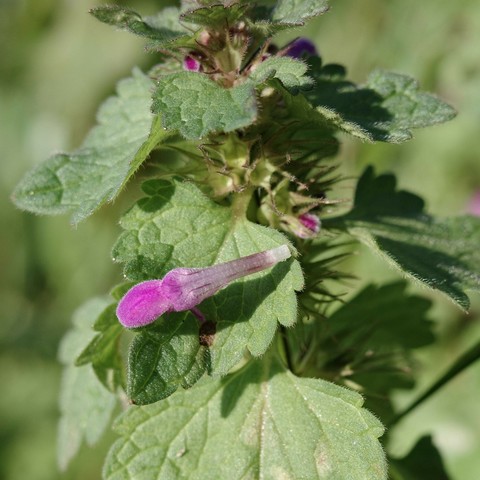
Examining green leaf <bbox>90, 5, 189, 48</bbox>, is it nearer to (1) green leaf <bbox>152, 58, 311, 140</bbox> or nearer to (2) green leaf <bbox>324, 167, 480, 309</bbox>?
(1) green leaf <bbox>152, 58, 311, 140</bbox>

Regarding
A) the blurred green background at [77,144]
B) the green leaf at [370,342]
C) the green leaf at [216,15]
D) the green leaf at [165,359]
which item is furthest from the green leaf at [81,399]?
the blurred green background at [77,144]

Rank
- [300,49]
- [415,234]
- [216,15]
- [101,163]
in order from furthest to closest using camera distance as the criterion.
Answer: [415,234], [300,49], [101,163], [216,15]

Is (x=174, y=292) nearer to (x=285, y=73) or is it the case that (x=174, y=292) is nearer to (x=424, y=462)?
(x=285, y=73)

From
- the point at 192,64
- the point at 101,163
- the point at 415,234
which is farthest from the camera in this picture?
the point at 415,234

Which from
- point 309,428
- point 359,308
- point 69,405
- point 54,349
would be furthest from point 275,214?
point 54,349

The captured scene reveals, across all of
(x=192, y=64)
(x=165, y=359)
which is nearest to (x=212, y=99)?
(x=192, y=64)

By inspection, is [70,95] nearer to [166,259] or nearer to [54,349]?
[54,349]

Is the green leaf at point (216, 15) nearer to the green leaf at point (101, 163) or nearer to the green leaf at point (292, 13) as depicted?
the green leaf at point (292, 13)
